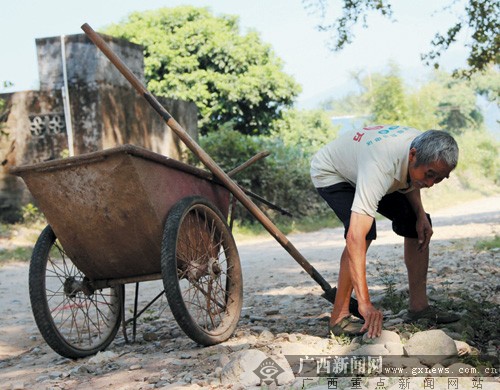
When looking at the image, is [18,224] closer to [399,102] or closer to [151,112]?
[151,112]

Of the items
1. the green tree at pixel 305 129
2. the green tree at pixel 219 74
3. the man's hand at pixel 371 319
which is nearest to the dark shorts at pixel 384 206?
the man's hand at pixel 371 319

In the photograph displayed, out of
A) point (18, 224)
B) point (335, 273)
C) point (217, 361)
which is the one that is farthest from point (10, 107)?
point (217, 361)

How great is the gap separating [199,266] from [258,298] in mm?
2163

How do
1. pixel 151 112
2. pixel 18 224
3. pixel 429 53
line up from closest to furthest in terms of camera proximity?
pixel 429 53
pixel 18 224
pixel 151 112

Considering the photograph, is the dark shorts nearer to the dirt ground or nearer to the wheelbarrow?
the wheelbarrow

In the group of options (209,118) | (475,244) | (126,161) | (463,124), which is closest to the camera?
(126,161)

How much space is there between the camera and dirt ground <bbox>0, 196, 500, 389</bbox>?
4332 millimetres

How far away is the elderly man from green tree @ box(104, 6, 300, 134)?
60.5 feet

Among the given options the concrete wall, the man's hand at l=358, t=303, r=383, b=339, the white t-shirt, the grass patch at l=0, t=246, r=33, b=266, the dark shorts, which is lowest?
the grass patch at l=0, t=246, r=33, b=266

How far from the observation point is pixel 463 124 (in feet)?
152

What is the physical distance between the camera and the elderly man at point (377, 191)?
402cm

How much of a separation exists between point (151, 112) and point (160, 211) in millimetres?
10615

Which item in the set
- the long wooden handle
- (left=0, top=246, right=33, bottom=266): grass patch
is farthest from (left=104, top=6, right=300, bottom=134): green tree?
the long wooden handle

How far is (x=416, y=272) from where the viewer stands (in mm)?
4957
